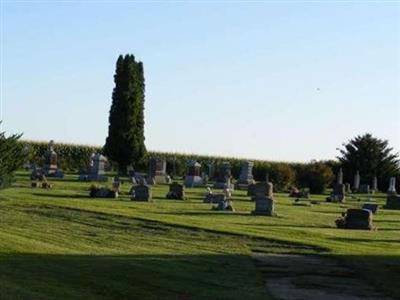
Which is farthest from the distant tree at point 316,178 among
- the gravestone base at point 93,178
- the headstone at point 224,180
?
the gravestone base at point 93,178

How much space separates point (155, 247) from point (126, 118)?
4454cm

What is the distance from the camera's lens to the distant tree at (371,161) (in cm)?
7306

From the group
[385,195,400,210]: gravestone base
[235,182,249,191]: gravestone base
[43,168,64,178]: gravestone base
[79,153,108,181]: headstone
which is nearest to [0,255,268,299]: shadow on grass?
[385,195,400,210]: gravestone base

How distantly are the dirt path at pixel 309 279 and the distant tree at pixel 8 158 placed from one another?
7.14 meters

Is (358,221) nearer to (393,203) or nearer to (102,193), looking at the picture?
(102,193)

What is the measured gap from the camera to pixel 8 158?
2214 centimetres

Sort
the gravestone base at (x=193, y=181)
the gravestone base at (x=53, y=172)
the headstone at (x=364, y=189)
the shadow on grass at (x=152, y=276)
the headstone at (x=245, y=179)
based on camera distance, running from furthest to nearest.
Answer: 1. the headstone at (x=364, y=189)
2. the headstone at (x=245, y=179)
3. the gravestone base at (x=193, y=181)
4. the gravestone base at (x=53, y=172)
5. the shadow on grass at (x=152, y=276)

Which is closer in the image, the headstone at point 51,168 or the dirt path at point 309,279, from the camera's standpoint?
the dirt path at point 309,279

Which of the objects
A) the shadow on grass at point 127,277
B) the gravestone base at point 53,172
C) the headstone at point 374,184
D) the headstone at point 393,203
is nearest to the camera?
the shadow on grass at point 127,277

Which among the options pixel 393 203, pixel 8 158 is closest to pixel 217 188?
pixel 393 203

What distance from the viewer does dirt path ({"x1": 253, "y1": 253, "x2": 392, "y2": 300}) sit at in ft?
48.1

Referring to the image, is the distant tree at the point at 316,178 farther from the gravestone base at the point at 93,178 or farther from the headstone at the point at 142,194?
the headstone at the point at 142,194

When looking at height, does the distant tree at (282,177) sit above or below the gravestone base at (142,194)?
above

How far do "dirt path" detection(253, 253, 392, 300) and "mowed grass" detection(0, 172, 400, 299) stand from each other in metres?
0.32
